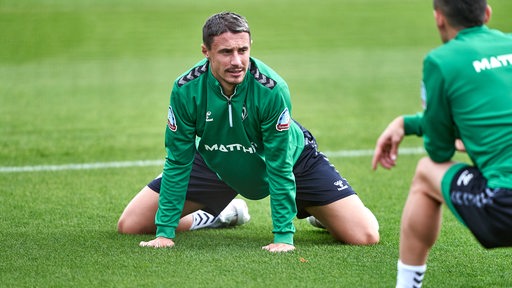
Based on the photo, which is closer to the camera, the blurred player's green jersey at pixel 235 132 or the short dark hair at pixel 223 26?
the short dark hair at pixel 223 26

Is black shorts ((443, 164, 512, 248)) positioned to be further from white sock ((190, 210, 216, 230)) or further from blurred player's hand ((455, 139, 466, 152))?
white sock ((190, 210, 216, 230))

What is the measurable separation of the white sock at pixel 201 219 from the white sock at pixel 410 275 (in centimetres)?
249

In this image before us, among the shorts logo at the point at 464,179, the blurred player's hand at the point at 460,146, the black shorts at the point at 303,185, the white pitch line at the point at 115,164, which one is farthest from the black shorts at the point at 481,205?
the white pitch line at the point at 115,164

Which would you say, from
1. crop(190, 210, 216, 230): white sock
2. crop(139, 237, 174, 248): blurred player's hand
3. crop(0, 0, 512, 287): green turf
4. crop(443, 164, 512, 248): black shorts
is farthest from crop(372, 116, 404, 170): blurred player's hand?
crop(190, 210, 216, 230): white sock

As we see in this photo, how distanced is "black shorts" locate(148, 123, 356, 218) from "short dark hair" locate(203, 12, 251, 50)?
3.73 feet

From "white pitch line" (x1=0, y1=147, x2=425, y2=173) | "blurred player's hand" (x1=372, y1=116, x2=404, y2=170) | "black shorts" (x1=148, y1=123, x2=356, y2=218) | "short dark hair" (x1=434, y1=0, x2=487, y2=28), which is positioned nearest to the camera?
"short dark hair" (x1=434, y1=0, x2=487, y2=28)

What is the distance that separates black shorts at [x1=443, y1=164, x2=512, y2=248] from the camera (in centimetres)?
438

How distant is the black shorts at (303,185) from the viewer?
6.63m

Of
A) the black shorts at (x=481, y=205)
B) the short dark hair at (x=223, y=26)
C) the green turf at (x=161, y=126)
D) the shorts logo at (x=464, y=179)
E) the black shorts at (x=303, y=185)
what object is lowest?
the green turf at (x=161, y=126)

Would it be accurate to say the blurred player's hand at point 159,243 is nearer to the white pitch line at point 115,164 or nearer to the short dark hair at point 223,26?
the short dark hair at point 223,26

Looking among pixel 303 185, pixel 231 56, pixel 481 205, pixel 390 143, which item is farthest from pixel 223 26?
pixel 481 205

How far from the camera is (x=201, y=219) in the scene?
23.2ft

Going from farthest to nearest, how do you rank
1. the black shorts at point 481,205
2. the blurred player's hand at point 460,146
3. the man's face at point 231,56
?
the man's face at point 231,56, the blurred player's hand at point 460,146, the black shorts at point 481,205

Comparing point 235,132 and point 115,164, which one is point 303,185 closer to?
point 235,132
